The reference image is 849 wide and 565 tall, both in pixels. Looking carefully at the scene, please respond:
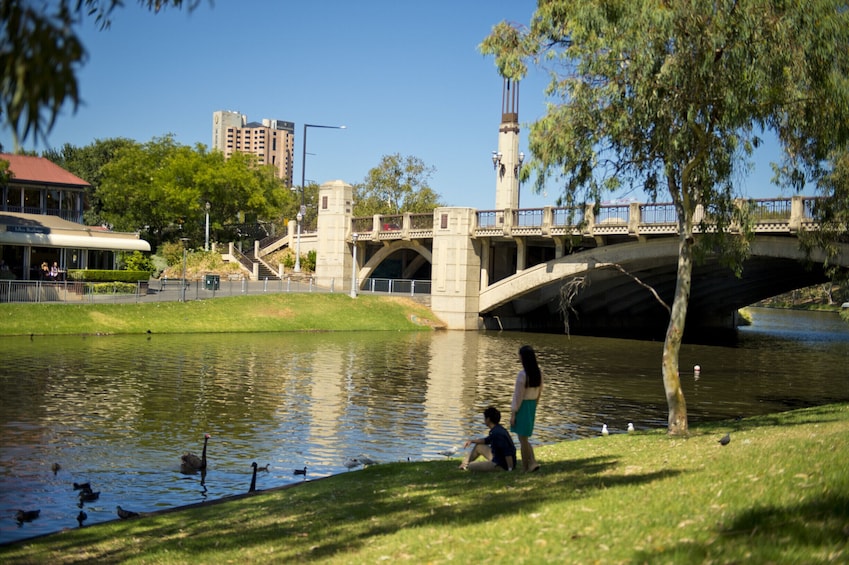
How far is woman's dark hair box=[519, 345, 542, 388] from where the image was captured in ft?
41.4

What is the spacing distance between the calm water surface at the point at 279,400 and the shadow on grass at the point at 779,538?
977 centimetres

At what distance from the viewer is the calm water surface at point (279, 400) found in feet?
54.9

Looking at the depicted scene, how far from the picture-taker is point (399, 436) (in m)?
21.8

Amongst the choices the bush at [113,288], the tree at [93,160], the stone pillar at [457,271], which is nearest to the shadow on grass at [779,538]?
the bush at [113,288]

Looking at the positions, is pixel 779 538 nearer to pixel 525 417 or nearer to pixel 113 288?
pixel 525 417

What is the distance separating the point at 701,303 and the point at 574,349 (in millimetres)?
24751

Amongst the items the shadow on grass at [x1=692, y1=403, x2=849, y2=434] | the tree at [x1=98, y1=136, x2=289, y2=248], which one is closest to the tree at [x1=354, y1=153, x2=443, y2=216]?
the tree at [x1=98, y1=136, x2=289, y2=248]

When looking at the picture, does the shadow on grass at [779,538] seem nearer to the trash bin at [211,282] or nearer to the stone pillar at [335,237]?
the trash bin at [211,282]

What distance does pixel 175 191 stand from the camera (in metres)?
79.4

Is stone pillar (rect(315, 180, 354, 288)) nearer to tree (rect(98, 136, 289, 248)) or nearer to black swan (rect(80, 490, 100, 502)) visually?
tree (rect(98, 136, 289, 248))

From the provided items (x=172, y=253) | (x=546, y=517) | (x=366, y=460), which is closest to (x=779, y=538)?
(x=546, y=517)

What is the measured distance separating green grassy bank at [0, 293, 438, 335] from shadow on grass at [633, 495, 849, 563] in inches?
1522

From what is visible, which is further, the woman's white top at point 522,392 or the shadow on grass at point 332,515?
the woman's white top at point 522,392

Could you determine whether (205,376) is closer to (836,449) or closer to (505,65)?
(505,65)
